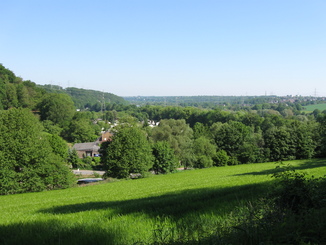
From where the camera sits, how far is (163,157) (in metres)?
49.4

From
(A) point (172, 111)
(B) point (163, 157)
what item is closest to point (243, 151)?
(B) point (163, 157)

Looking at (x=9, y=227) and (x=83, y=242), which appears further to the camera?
(x=9, y=227)

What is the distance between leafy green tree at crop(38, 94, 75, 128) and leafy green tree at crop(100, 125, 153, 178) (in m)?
70.4

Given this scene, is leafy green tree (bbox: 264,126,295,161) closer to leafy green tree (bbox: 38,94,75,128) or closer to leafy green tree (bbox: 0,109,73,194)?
leafy green tree (bbox: 0,109,73,194)

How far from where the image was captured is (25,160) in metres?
31.2

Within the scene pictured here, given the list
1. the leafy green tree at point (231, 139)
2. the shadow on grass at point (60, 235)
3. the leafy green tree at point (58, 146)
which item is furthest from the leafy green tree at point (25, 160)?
the leafy green tree at point (231, 139)

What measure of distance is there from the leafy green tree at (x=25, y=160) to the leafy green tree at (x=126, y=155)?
28.9 ft

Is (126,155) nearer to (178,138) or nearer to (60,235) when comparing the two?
(178,138)

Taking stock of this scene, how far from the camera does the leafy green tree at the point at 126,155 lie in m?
41.7

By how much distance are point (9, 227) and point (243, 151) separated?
61.3 meters

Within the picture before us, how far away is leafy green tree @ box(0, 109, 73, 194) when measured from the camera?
99.4 feet

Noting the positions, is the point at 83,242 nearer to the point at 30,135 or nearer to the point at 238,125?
the point at 30,135

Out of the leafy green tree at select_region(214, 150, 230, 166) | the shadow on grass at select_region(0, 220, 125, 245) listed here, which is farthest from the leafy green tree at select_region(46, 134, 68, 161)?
the shadow on grass at select_region(0, 220, 125, 245)

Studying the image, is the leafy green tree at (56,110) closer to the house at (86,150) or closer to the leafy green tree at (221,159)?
the house at (86,150)
